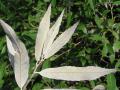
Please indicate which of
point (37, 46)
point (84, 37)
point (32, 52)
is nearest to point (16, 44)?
point (37, 46)

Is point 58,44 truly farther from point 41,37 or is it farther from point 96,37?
point 96,37

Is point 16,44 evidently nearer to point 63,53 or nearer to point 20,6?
point 63,53

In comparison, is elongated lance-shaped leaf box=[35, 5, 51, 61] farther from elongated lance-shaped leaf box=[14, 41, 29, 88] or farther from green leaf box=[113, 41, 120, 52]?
green leaf box=[113, 41, 120, 52]

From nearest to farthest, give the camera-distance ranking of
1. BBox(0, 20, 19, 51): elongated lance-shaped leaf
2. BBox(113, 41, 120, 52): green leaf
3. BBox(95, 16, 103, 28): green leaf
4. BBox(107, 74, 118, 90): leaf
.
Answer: BBox(0, 20, 19, 51): elongated lance-shaped leaf
BBox(107, 74, 118, 90): leaf
BBox(113, 41, 120, 52): green leaf
BBox(95, 16, 103, 28): green leaf

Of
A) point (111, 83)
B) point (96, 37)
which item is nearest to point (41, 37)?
point (111, 83)

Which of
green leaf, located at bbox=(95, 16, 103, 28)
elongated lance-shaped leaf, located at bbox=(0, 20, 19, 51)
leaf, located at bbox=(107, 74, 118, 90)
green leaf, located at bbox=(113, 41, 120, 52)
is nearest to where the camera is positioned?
elongated lance-shaped leaf, located at bbox=(0, 20, 19, 51)

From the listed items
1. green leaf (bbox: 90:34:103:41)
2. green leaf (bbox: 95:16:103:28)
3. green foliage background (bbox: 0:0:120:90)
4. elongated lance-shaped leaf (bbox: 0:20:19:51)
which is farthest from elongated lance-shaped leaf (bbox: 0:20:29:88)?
green leaf (bbox: 95:16:103:28)
